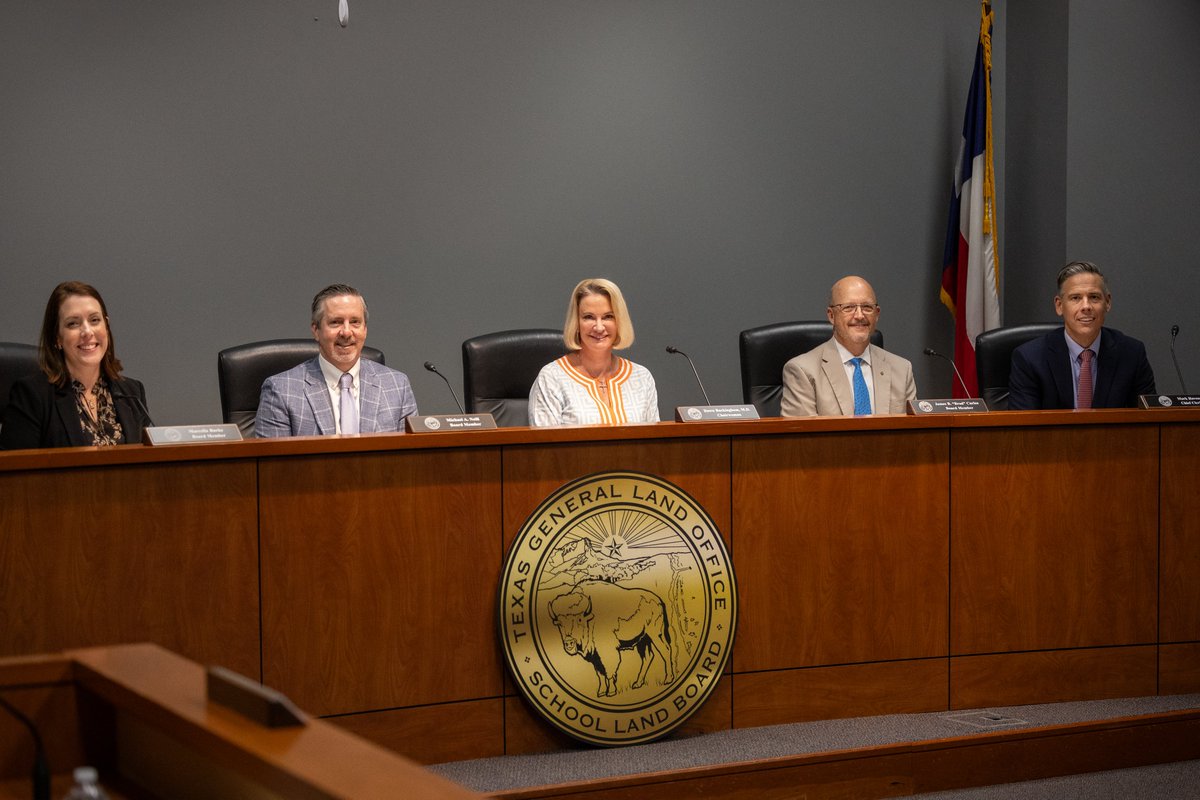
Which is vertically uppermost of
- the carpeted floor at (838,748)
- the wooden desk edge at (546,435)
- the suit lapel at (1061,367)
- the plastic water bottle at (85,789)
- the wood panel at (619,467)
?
the suit lapel at (1061,367)

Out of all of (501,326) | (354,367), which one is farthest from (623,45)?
(354,367)

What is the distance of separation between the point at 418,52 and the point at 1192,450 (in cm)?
320

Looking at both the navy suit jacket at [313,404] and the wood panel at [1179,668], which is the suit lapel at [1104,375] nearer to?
the wood panel at [1179,668]

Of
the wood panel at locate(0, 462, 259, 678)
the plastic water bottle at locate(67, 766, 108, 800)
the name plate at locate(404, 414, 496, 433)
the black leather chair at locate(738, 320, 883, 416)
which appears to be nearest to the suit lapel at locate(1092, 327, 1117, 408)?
the black leather chair at locate(738, 320, 883, 416)

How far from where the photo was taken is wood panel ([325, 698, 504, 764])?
2.54 meters

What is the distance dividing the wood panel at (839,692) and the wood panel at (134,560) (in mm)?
1129

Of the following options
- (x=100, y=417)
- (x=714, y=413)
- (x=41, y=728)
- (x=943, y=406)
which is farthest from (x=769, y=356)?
(x=41, y=728)

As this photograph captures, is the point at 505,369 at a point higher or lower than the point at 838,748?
higher

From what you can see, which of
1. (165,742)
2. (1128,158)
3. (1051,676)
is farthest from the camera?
(1128,158)

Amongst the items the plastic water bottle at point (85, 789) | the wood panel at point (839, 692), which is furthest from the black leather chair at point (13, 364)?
the plastic water bottle at point (85, 789)

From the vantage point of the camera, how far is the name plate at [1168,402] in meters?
3.13

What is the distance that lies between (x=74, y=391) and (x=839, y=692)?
2.07m

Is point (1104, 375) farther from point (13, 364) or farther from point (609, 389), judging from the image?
point (13, 364)

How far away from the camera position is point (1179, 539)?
3.07 meters
